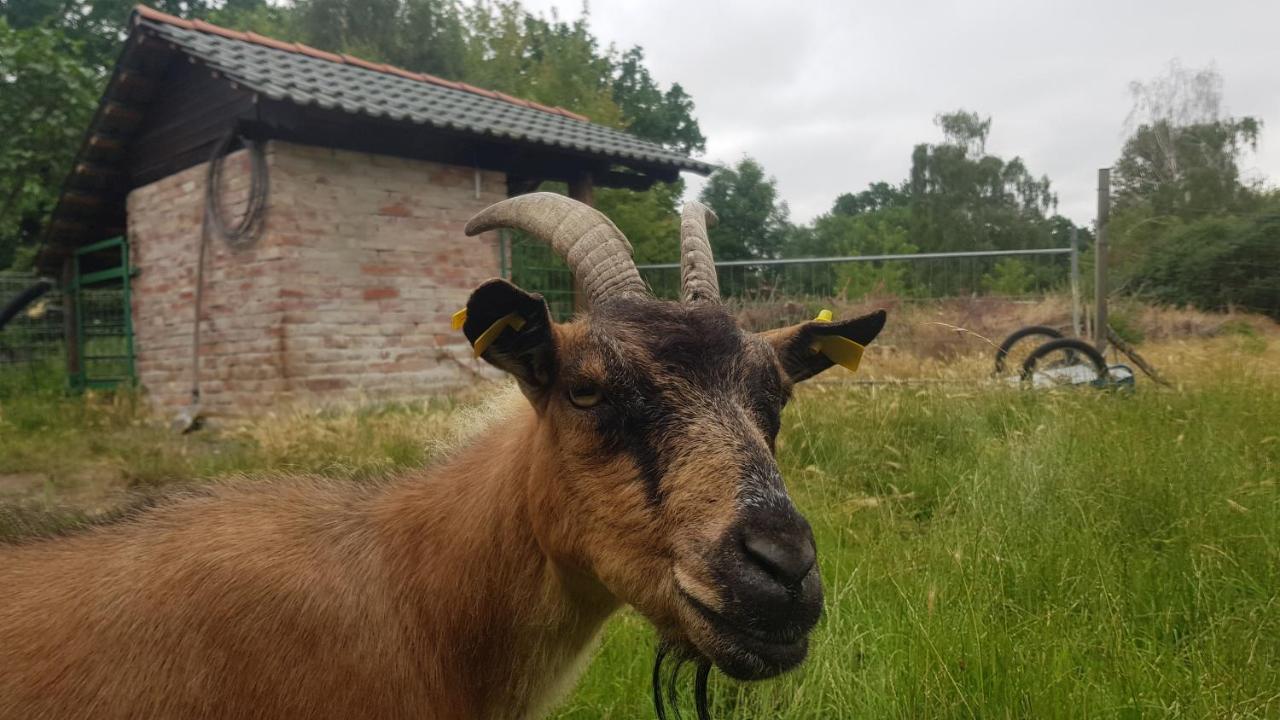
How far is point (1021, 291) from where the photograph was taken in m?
9.87

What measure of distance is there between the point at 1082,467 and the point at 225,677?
3870mm

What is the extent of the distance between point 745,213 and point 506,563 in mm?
32688

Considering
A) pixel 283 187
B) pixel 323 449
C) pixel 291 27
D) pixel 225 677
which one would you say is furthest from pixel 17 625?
pixel 291 27

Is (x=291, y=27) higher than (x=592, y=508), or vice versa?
(x=291, y=27)

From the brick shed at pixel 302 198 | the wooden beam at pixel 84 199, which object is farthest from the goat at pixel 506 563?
the wooden beam at pixel 84 199

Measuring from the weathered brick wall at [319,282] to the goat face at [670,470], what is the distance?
22.7ft

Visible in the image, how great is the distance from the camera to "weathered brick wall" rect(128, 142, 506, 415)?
28.5ft

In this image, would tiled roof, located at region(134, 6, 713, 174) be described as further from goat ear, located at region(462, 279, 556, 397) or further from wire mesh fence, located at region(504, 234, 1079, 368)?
goat ear, located at region(462, 279, 556, 397)

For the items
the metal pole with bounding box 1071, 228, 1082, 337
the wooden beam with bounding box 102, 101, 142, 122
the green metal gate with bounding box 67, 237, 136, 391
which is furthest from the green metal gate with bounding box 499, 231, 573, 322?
the green metal gate with bounding box 67, 237, 136, 391

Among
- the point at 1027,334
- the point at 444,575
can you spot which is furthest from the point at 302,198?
the point at 1027,334

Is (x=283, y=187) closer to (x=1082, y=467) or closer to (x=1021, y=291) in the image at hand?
(x=1082, y=467)

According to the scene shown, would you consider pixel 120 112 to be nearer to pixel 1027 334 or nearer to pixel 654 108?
pixel 1027 334

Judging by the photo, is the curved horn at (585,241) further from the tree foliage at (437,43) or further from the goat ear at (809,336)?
the tree foliage at (437,43)

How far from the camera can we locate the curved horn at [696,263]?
2.29 meters
